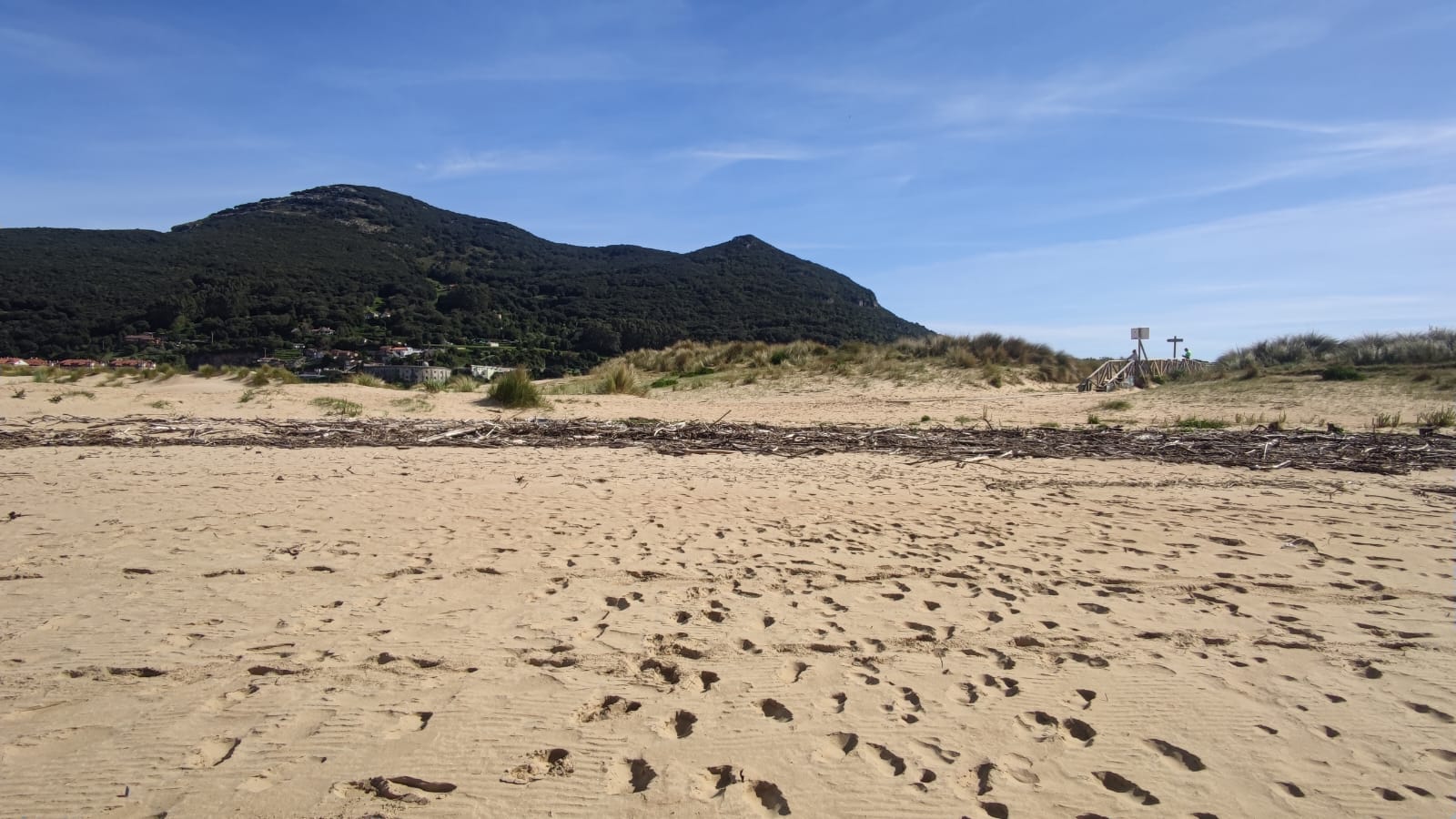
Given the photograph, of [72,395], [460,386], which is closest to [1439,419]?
[460,386]

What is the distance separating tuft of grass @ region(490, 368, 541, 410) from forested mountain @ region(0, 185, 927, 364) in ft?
89.4

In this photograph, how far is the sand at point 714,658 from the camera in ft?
7.39

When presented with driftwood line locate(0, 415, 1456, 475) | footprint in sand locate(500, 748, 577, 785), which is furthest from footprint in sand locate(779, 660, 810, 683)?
driftwood line locate(0, 415, 1456, 475)

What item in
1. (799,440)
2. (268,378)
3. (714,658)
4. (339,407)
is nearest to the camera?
(714,658)

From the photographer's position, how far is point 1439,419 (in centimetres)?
1237

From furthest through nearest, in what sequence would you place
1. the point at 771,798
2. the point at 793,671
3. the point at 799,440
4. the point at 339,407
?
the point at 339,407 → the point at 799,440 → the point at 793,671 → the point at 771,798

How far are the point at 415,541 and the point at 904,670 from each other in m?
3.27

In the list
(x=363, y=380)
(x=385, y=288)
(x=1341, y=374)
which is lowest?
(x=363, y=380)

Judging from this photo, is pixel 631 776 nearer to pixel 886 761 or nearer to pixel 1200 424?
pixel 886 761

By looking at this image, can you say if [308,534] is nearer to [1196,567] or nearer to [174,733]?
[174,733]

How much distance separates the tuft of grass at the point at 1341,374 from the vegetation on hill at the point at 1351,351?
79 centimetres

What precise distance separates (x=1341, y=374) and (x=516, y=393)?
60.4ft

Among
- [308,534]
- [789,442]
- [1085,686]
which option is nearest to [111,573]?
[308,534]

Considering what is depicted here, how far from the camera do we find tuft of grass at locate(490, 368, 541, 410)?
15.6 m
